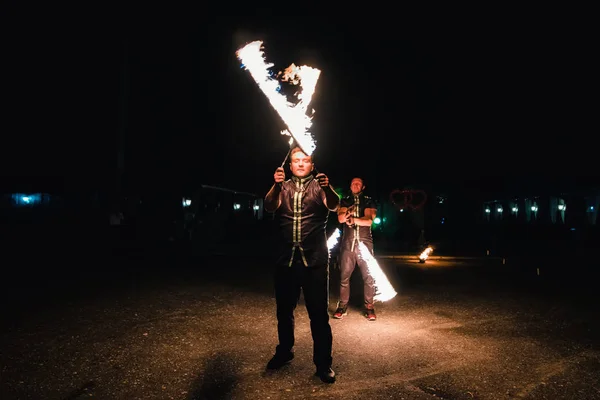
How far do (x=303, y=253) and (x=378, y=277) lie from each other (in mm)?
2489

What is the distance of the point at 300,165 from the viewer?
496cm

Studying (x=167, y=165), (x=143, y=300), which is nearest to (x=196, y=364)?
(x=143, y=300)

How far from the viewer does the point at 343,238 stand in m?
7.26

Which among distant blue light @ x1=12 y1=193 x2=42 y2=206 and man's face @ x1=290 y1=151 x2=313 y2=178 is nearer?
man's face @ x1=290 y1=151 x2=313 y2=178

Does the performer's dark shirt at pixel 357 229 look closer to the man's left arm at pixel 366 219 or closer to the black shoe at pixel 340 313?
the man's left arm at pixel 366 219

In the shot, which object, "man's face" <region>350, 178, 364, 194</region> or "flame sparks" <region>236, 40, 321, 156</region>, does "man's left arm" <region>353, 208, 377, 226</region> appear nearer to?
"man's face" <region>350, 178, 364, 194</region>

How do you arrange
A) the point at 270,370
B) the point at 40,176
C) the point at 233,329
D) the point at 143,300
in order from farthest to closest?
1. the point at 40,176
2. the point at 143,300
3. the point at 233,329
4. the point at 270,370

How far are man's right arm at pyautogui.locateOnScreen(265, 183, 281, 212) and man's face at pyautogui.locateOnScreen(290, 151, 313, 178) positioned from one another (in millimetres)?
279

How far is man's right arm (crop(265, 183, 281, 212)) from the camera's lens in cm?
486

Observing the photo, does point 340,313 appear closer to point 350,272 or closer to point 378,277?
point 350,272

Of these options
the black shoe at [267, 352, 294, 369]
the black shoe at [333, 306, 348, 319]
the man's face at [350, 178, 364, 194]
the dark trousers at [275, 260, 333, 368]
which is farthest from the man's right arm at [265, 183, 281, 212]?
the black shoe at [333, 306, 348, 319]

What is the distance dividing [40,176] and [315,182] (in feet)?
116

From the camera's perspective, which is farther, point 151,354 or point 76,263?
point 76,263

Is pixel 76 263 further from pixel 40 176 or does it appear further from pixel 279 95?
pixel 40 176
